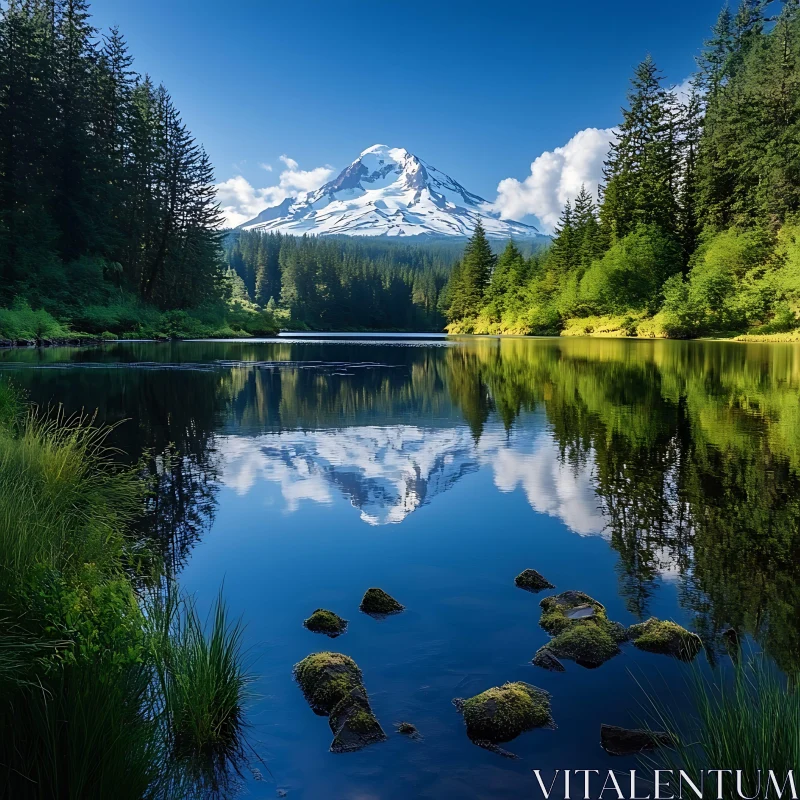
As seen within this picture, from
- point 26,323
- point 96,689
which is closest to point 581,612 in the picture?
point 96,689

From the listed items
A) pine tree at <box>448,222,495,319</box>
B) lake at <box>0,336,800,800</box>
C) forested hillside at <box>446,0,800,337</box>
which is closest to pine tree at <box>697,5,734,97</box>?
forested hillside at <box>446,0,800,337</box>

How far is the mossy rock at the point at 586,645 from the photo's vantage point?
5199mm

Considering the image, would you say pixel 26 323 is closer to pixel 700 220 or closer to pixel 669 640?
pixel 669 640

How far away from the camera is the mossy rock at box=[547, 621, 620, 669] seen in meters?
5.20

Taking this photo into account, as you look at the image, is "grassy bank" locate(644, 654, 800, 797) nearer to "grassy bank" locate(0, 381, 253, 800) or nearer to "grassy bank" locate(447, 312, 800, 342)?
"grassy bank" locate(0, 381, 253, 800)

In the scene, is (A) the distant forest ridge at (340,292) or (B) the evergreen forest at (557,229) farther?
(A) the distant forest ridge at (340,292)

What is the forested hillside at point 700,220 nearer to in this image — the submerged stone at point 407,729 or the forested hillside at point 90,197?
the forested hillside at point 90,197

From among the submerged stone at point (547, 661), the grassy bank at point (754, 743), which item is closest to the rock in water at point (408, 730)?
the submerged stone at point (547, 661)

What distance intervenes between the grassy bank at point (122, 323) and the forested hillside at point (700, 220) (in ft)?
126

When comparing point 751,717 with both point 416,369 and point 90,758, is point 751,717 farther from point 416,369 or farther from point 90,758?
point 416,369

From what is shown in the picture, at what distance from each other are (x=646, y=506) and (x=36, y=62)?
54832 mm

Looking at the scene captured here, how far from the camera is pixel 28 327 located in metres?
42.1

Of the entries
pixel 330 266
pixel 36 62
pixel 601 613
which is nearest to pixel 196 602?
pixel 601 613

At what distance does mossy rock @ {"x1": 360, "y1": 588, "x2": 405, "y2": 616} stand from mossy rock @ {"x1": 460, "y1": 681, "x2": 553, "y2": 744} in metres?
1.67
